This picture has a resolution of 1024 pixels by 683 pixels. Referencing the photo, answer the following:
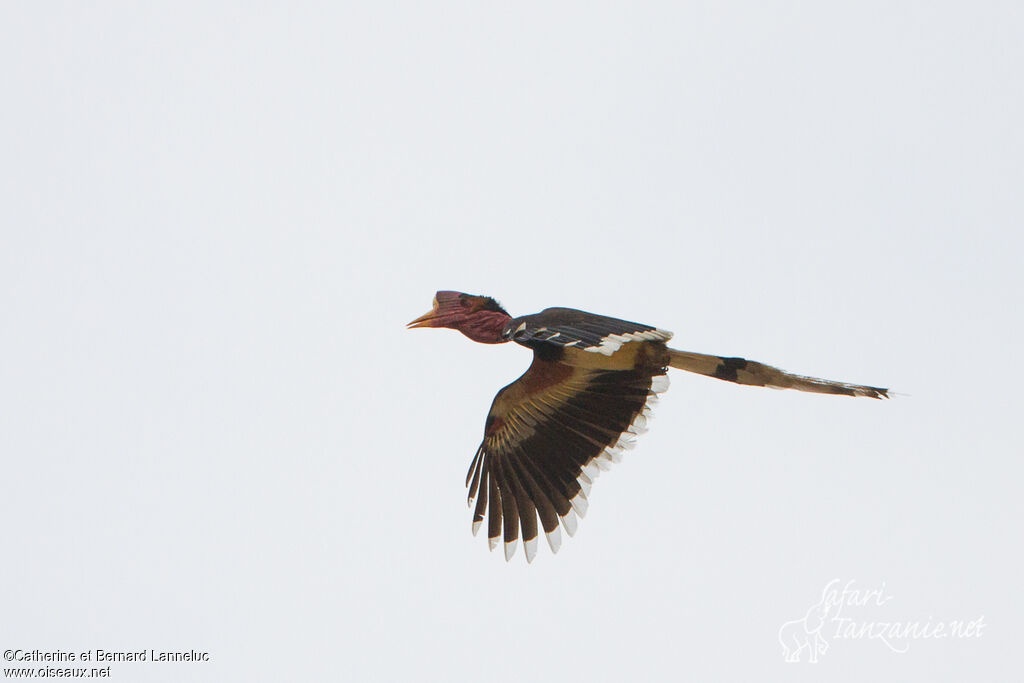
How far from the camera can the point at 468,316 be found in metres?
9.66

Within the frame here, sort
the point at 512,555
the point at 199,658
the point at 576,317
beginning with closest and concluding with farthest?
the point at 576,317 < the point at 512,555 < the point at 199,658

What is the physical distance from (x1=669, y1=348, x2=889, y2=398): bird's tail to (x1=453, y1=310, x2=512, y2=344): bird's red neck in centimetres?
148

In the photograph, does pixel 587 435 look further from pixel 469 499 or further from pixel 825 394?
pixel 825 394

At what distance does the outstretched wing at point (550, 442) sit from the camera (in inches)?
376

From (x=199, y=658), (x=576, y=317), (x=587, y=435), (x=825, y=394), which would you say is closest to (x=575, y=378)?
(x=587, y=435)

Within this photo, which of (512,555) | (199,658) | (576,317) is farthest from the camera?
(199,658)

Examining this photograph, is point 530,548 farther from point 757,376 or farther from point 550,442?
point 757,376

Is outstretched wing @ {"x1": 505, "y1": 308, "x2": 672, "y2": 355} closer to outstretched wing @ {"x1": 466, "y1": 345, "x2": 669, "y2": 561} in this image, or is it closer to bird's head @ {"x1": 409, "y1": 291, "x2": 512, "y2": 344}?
bird's head @ {"x1": 409, "y1": 291, "x2": 512, "y2": 344}

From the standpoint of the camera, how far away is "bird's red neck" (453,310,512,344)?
378 inches

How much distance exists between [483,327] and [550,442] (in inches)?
45.1

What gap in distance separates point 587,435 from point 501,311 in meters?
1.28

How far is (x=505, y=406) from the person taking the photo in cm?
991

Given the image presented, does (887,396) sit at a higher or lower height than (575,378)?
lower

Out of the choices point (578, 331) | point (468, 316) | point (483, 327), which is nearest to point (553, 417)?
point (483, 327)
